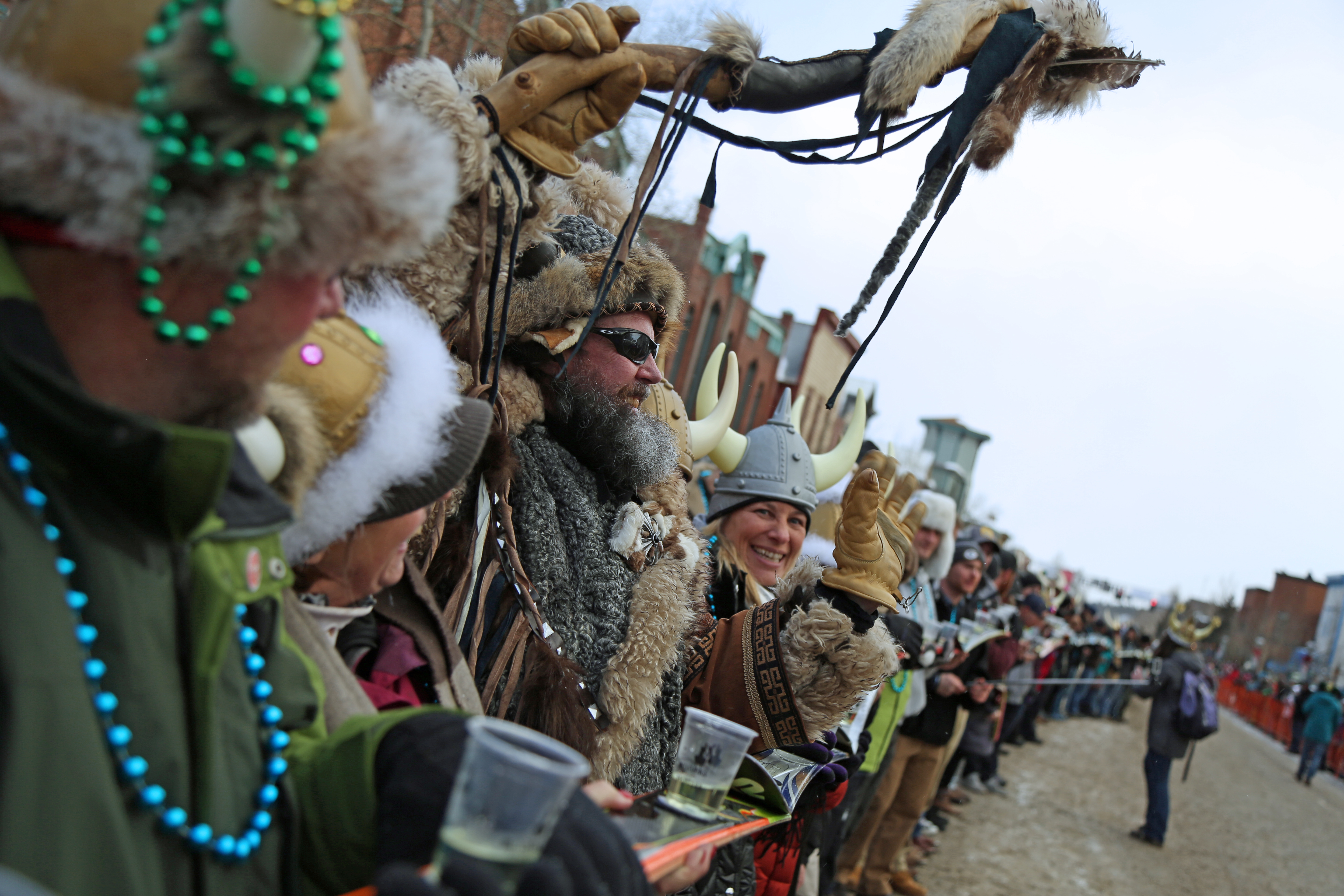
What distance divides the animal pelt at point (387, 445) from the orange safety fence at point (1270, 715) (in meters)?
26.7

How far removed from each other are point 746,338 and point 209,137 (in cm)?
2377

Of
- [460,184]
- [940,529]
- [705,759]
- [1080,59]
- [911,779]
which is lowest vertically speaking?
[911,779]

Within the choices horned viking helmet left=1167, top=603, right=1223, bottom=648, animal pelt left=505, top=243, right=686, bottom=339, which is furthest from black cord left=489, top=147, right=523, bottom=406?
horned viking helmet left=1167, top=603, right=1223, bottom=648

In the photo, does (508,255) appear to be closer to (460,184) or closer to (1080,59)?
(460,184)

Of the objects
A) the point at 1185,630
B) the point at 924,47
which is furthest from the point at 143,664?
the point at 1185,630

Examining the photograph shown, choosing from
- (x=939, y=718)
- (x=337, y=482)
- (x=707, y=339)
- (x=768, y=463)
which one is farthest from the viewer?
(x=707, y=339)

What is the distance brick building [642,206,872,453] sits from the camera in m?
19.2

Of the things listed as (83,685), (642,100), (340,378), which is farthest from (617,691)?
(83,685)

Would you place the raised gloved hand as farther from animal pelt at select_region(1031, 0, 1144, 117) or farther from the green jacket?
the green jacket

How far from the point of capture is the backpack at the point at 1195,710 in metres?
9.54

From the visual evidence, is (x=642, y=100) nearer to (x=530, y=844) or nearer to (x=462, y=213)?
(x=462, y=213)

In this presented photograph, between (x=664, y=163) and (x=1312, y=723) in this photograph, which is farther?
(x=1312, y=723)

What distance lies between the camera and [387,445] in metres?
1.61

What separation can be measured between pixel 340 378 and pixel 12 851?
2.83 ft
